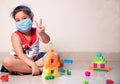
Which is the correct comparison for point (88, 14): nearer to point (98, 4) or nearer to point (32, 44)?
point (98, 4)

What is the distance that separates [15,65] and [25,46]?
0.40ft

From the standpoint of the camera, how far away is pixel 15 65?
4.86 feet

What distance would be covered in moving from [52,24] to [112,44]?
45 centimetres

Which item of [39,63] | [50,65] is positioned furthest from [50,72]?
[39,63]

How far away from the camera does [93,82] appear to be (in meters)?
1.34

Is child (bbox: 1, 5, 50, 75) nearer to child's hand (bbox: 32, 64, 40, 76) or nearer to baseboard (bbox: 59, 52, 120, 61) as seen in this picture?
child's hand (bbox: 32, 64, 40, 76)

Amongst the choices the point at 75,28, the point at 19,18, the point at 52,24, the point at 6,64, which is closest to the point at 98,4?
the point at 75,28

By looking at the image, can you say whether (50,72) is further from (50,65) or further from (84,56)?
(84,56)

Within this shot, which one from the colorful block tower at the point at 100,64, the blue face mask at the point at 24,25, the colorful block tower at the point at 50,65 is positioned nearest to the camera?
the colorful block tower at the point at 50,65

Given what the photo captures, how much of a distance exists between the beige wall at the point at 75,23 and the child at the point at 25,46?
39 centimetres

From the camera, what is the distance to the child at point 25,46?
57.8 inches

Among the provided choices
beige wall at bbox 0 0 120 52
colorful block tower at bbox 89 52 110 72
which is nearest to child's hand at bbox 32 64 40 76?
colorful block tower at bbox 89 52 110 72

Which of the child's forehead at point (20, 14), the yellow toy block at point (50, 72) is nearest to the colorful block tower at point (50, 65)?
the yellow toy block at point (50, 72)

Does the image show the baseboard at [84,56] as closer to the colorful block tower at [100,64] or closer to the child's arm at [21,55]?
the colorful block tower at [100,64]
